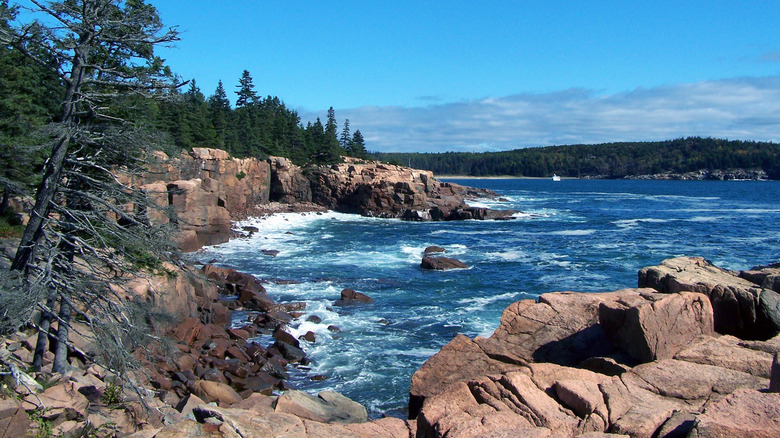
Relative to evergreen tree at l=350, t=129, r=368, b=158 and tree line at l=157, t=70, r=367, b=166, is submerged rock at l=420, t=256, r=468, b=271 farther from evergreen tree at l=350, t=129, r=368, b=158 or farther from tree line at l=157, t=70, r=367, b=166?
evergreen tree at l=350, t=129, r=368, b=158

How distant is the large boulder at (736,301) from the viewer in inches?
488

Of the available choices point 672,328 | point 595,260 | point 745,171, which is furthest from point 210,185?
point 745,171

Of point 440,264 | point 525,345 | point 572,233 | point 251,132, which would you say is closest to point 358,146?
point 251,132

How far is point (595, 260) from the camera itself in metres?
37.2

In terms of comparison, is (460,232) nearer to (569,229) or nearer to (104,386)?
(569,229)

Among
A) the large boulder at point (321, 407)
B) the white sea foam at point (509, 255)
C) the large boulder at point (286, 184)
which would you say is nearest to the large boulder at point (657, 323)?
the large boulder at point (321, 407)

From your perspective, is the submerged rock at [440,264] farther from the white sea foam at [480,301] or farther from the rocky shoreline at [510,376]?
the rocky shoreline at [510,376]

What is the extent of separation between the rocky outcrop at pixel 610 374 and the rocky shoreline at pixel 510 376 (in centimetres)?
3

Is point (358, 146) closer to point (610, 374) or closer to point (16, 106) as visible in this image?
point (16, 106)

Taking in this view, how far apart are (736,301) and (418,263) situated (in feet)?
77.8

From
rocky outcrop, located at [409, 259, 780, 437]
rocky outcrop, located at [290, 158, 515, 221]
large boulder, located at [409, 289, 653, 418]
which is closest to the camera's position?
rocky outcrop, located at [409, 259, 780, 437]

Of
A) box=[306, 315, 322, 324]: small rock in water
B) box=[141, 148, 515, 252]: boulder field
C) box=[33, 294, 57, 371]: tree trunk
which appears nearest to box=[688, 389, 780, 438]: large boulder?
box=[33, 294, 57, 371]: tree trunk

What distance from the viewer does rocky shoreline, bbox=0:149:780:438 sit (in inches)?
320

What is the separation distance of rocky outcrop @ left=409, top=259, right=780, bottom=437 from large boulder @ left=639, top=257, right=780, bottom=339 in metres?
0.07
